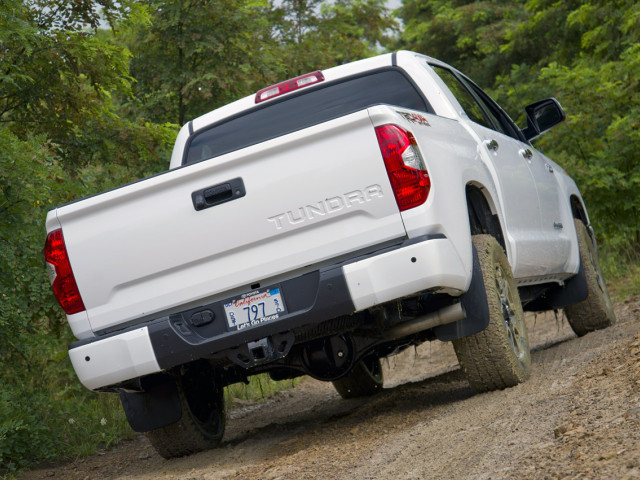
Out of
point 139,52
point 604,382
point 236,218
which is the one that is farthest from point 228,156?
point 139,52

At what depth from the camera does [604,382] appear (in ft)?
13.8

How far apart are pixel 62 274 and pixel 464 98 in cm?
313

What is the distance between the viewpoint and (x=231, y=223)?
4.37 m

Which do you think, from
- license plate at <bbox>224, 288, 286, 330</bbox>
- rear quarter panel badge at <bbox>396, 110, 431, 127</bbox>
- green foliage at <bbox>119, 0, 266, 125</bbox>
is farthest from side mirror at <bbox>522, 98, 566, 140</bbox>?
green foliage at <bbox>119, 0, 266, 125</bbox>

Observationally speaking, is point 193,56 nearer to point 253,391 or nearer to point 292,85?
point 253,391

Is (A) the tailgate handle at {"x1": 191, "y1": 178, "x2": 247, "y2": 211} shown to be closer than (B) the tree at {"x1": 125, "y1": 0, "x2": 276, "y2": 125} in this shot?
Yes

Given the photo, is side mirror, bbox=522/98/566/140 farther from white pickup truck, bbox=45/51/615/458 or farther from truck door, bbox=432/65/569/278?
white pickup truck, bbox=45/51/615/458

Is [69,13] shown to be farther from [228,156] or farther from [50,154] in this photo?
[228,156]

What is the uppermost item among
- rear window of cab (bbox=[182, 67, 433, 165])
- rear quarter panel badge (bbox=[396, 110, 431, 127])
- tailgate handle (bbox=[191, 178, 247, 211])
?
rear window of cab (bbox=[182, 67, 433, 165])

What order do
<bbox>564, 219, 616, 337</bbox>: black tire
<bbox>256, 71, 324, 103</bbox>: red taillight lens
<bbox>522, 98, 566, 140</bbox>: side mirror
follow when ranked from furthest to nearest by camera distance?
1. <bbox>564, 219, 616, 337</bbox>: black tire
2. <bbox>522, 98, 566, 140</bbox>: side mirror
3. <bbox>256, 71, 324, 103</bbox>: red taillight lens

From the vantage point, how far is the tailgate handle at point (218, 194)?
4.36 m

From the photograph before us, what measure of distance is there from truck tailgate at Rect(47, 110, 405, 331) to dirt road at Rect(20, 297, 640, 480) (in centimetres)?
96

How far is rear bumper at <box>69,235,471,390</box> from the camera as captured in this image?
4160 millimetres

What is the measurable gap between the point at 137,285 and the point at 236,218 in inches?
25.3
